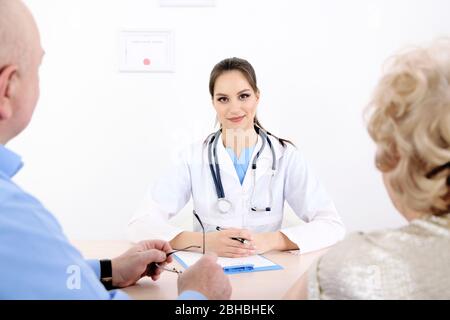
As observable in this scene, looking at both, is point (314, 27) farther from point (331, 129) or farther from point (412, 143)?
point (412, 143)

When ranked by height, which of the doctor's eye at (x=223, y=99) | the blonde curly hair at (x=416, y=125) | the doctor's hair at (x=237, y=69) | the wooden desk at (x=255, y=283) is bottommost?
the wooden desk at (x=255, y=283)

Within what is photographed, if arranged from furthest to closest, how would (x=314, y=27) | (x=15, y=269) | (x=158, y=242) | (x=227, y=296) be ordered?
(x=314, y=27) < (x=158, y=242) < (x=227, y=296) < (x=15, y=269)

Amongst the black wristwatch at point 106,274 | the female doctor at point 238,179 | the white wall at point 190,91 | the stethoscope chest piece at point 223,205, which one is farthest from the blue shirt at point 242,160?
the black wristwatch at point 106,274

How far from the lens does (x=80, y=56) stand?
2.15 m

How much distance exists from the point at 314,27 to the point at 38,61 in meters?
1.69

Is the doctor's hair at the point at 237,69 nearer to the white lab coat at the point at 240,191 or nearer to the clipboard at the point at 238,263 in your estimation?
the white lab coat at the point at 240,191

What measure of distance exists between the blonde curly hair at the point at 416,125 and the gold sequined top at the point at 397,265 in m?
0.05

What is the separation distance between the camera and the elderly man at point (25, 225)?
1.87ft

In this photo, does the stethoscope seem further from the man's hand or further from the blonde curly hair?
the blonde curly hair

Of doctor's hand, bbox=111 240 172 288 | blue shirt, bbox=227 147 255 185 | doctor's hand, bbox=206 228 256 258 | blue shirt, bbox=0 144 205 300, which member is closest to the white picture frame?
blue shirt, bbox=227 147 255 185

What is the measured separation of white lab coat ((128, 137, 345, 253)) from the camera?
1.59 m

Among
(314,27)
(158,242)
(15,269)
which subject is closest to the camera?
(15,269)
